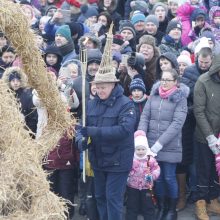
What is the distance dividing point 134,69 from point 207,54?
3.29 ft

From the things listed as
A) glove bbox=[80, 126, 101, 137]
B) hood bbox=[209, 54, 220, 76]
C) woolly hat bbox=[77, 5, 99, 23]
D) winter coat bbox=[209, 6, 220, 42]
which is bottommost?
glove bbox=[80, 126, 101, 137]

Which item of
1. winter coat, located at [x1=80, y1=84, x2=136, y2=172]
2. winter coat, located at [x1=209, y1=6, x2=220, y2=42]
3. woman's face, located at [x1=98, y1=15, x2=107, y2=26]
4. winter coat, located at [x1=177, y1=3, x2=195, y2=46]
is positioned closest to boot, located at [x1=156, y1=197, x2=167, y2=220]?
winter coat, located at [x1=80, y1=84, x2=136, y2=172]

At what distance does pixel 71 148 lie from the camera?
8070mm

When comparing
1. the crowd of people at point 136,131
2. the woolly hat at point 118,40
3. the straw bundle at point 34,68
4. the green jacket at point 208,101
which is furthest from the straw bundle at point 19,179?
the woolly hat at point 118,40

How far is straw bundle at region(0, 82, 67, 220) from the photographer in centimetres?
505

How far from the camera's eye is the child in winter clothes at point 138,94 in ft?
27.1

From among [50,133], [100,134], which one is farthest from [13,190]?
[100,134]

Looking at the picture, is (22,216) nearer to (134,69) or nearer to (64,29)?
(134,69)

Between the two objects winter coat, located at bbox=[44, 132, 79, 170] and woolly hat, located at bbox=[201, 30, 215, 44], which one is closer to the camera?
winter coat, located at bbox=[44, 132, 79, 170]

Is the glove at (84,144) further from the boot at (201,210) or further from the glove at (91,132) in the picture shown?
the boot at (201,210)

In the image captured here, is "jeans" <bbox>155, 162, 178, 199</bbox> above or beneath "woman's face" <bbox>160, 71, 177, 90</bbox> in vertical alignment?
beneath

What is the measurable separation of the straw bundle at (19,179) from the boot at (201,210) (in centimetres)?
334

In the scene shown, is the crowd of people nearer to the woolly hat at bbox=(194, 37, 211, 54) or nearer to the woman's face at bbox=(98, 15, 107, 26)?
the woolly hat at bbox=(194, 37, 211, 54)

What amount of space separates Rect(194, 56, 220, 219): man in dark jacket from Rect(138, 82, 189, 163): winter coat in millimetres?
258
